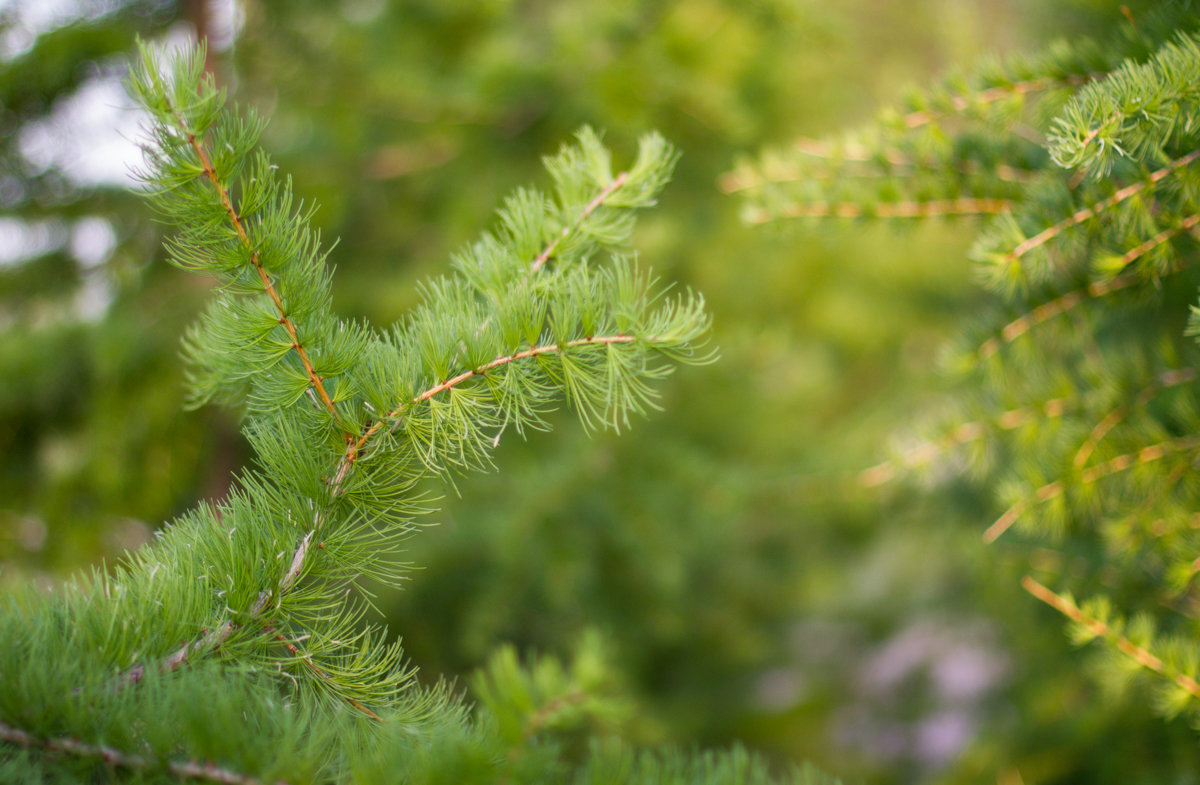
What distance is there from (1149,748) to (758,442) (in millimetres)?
2329

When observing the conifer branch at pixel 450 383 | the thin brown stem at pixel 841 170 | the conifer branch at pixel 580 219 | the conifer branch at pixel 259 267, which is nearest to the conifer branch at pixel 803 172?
the thin brown stem at pixel 841 170

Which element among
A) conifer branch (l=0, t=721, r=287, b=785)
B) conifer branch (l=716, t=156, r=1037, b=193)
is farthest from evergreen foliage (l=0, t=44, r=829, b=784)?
conifer branch (l=716, t=156, r=1037, b=193)

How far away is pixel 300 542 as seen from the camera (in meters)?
0.90

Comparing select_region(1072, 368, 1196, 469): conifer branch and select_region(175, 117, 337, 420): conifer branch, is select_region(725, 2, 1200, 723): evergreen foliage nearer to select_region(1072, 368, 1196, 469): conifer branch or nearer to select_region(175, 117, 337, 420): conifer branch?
select_region(1072, 368, 1196, 469): conifer branch

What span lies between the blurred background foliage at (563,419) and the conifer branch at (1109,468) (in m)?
0.90

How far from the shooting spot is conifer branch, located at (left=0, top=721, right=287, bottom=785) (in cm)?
70

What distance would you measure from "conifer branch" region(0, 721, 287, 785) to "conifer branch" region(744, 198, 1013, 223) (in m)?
1.27

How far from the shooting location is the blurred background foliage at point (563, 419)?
2.79 m

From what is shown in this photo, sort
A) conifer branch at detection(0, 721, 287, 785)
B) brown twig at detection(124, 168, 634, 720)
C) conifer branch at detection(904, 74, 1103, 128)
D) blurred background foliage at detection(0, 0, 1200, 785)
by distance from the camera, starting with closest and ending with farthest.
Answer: conifer branch at detection(0, 721, 287, 785) < brown twig at detection(124, 168, 634, 720) < conifer branch at detection(904, 74, 1103, 128) < blurred background foliage at detection(0, 0, 1200, 785)

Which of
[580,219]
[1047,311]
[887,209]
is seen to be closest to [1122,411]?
[1047,311]

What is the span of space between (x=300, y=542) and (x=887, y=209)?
1199 millimetres

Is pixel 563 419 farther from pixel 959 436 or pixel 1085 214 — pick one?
pixel 1085 214

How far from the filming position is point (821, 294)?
14.9ft

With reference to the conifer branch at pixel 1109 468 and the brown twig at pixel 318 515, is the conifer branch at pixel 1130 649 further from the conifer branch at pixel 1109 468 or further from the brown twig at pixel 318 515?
the brown twig at pixel 318 515
